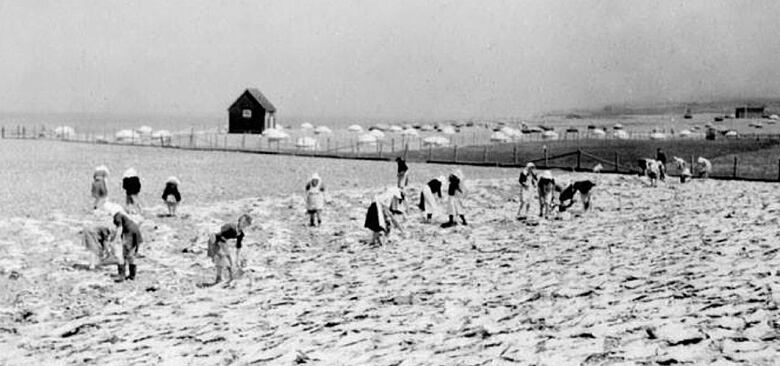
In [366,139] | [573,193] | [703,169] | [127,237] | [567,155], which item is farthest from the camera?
[366,139]

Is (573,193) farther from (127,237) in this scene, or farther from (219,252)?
(127,237)

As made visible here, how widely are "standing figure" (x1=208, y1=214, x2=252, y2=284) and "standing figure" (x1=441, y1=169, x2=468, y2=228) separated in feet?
23.7

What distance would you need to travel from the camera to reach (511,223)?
18984 mm

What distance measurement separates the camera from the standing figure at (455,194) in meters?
18.1

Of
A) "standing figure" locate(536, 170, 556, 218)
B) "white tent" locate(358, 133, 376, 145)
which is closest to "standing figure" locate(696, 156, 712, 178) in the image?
"standing figure" locate(536, 170, 556, 218)

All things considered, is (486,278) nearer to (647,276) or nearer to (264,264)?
(647,276)

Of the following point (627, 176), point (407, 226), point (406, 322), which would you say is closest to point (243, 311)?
point (406, 322)

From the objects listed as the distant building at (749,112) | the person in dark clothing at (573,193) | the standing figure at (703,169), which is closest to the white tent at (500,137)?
the standing figure at (703,169)

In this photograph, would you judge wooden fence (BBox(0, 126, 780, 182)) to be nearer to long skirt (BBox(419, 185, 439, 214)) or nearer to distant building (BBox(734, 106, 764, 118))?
long skirt (BBox(419, 185, 439, 214))

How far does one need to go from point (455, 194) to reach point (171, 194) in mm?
7301

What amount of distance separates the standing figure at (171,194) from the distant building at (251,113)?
166ft

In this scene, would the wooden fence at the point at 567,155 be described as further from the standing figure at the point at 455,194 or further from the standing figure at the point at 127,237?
the standing figure at the point at 127,237

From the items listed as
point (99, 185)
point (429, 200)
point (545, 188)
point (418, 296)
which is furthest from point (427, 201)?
point (418, 296)

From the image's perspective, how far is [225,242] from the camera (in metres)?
11.8
